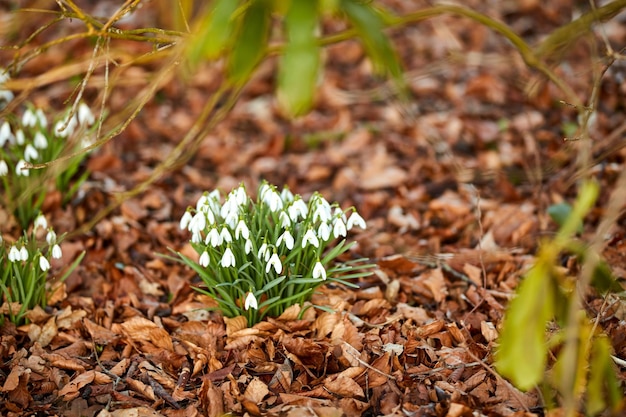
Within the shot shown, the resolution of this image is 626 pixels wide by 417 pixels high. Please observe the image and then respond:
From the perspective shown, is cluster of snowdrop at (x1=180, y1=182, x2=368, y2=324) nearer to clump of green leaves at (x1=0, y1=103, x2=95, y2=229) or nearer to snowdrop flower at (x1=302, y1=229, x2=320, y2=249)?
snowdrop flower at (x1=302, y1=229, x2=320, y2=249)

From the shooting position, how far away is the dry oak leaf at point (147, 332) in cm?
213

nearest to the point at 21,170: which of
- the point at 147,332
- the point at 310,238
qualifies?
the point at 147,332

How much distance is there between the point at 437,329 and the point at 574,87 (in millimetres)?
2233

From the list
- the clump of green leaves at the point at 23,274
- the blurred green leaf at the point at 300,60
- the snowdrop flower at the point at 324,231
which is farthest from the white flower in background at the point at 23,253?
the blurred green leaf at the point at 300,60

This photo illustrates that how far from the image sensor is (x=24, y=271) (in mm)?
2131

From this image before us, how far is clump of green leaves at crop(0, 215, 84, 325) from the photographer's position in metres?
2.06

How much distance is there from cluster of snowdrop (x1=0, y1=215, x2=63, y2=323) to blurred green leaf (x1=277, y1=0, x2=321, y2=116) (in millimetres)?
1337

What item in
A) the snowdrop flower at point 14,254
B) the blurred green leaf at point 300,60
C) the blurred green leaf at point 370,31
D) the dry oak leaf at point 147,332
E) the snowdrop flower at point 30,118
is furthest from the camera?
the snowdrop flower at point 30,118

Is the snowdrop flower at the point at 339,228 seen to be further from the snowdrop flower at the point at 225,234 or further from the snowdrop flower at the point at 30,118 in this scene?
the snowdrop flower at the point at 30,118

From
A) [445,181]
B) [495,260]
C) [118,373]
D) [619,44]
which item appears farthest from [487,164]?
[118,373]

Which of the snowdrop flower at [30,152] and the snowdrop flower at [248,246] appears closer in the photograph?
the snowdrop flower at [248,246]

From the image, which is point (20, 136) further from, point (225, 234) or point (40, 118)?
point (225, 234)

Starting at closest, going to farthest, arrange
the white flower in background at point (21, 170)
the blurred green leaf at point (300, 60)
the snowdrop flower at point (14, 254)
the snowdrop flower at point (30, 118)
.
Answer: the blurred green leaf at point (300, 60) → the snowdrop flower at point (14, 254) → the white flower in background at point (21, 170) → the snowdrop flower at point (30, 118)

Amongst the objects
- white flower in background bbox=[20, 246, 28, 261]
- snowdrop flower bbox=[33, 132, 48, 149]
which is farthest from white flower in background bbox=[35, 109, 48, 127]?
white flower in background bbox=[20, 246, 28, 261]
